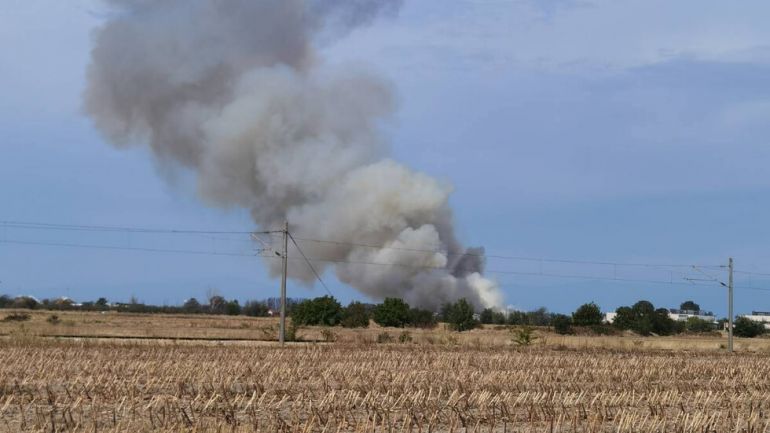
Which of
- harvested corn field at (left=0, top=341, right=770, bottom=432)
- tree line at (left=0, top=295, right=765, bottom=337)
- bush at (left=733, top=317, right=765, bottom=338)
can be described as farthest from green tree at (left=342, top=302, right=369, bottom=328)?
harvested corn field at (left=0, top=341, right=770, bottom=432)

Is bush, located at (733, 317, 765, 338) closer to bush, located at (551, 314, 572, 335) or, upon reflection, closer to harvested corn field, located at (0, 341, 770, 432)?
bush, located at (551, 314, 572, 335)

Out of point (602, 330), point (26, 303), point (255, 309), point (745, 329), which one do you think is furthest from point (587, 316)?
point (26, 303)

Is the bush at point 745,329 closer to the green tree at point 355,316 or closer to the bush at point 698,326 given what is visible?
the bush at point 698,326

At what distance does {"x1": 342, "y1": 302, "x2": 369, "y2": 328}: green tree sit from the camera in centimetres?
9481

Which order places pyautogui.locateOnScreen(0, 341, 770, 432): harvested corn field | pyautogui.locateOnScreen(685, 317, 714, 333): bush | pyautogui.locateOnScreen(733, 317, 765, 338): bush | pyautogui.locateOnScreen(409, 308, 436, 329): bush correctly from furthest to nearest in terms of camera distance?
1. pyautogui.locateOnScreen(685, 317, 714, 333): bush
2. pyautogui.locateOnScreen(733, 317, 765, 338): bush
3. pyautogui.locateOnScreen(409, 308, 436, 329): bush
4. pyautogui.locateOnScreen(0, 341, 770, 432): harvested corn field

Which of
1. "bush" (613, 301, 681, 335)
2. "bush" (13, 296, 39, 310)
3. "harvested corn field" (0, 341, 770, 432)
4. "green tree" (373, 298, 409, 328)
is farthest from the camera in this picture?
"bush" (13, 296, 39, 310)

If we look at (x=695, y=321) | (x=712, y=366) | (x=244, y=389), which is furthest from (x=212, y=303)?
(x=244, y=389)

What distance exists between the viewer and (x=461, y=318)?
9494 cm

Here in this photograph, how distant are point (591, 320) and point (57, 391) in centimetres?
8683

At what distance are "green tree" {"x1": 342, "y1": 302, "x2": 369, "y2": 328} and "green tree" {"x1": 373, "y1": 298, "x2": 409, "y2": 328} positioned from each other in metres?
1.35

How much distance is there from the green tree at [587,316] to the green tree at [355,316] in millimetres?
21755

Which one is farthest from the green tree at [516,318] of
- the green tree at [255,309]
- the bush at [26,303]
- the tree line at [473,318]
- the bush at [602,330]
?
the bush at [26,303]

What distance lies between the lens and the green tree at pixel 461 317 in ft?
309

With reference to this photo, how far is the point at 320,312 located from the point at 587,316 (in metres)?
28.3
